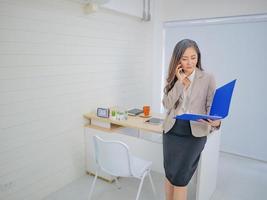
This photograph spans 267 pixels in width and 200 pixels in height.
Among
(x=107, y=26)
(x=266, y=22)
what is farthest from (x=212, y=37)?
(x=107, y=26)

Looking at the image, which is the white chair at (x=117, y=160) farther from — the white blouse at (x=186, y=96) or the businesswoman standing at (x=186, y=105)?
the white blouse at (x=186, y=96)

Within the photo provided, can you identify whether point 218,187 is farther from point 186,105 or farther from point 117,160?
point 186,105

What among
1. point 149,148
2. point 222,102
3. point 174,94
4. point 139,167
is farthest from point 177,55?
point 149,148

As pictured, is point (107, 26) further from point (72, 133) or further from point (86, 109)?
point (72, 133)

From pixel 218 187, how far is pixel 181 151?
1.29m

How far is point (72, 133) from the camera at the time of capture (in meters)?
2.56

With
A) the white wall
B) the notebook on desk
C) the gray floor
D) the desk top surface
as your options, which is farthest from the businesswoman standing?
the white wall

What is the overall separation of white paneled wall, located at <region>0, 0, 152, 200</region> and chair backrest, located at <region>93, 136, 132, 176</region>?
643 millimetres

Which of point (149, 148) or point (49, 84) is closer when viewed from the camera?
point (49, 84)

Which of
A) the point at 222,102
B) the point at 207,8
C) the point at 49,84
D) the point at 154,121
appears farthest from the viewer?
the point at 207,8

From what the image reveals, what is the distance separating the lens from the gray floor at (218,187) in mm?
2363

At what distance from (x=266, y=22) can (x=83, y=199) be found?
2944 mm

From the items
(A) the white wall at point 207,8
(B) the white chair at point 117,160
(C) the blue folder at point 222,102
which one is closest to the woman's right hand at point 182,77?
(C) the blue folder at point 222,102

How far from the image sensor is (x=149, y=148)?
2461 millimetres
